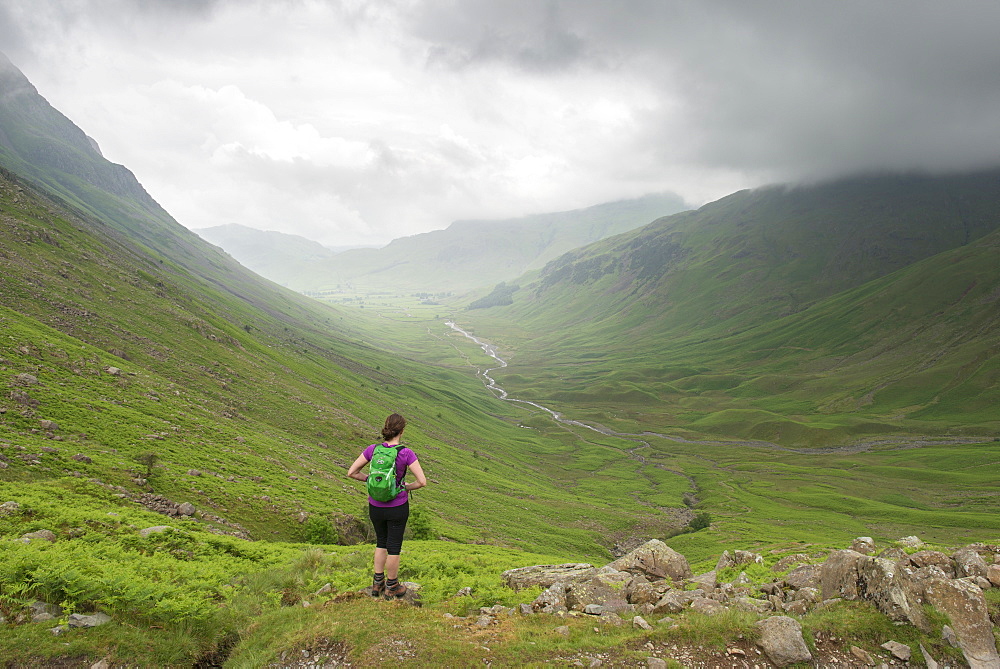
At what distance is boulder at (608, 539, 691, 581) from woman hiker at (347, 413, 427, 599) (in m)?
12.1

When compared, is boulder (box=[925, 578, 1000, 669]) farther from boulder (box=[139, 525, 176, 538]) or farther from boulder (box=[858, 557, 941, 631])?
boulder (box=[139, 525, 176, 538])

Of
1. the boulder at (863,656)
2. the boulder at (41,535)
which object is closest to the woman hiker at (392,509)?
the boulder at (41,535)

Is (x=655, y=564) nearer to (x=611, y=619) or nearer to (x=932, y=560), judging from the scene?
(x=611, y=619)

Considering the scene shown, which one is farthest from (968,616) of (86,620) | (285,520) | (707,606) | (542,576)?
(285,520)

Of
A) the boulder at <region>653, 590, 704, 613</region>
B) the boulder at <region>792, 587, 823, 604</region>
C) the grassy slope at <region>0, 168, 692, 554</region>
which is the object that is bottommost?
the grassy slope at <region>0, 168, 692, 554</region>

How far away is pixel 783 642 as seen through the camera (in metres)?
11.9

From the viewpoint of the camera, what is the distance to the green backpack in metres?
13.0

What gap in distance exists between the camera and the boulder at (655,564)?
70.5 feet

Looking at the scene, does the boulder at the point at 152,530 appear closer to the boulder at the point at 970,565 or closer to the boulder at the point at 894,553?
the boulder at the point at 894,553

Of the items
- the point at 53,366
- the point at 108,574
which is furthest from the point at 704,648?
the point at 53,366

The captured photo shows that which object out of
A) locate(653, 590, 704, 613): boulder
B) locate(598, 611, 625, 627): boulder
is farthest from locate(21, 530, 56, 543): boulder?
locate(653, 590, 704, 613): boulder

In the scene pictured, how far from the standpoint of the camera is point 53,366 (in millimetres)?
39281

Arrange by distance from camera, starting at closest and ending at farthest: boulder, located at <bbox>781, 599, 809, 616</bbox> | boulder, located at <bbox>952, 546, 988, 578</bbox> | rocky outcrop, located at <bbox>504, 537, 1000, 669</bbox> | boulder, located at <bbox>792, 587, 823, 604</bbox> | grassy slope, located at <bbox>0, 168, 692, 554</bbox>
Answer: rocky outcrop, located at <bbox>504, 537, 1000, 669</bbox>, boulder, located at <bbox>781, 599, 809, 616</bbox>, boulder, located at <bbox>792, 587, 823, 604</bbox>, boulder, located at <bbox>952, 546, 988, 578</bbox>, grassy slope, located at <bbox>0, 168, 692, 554</bbox>

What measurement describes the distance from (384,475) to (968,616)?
663 inches
